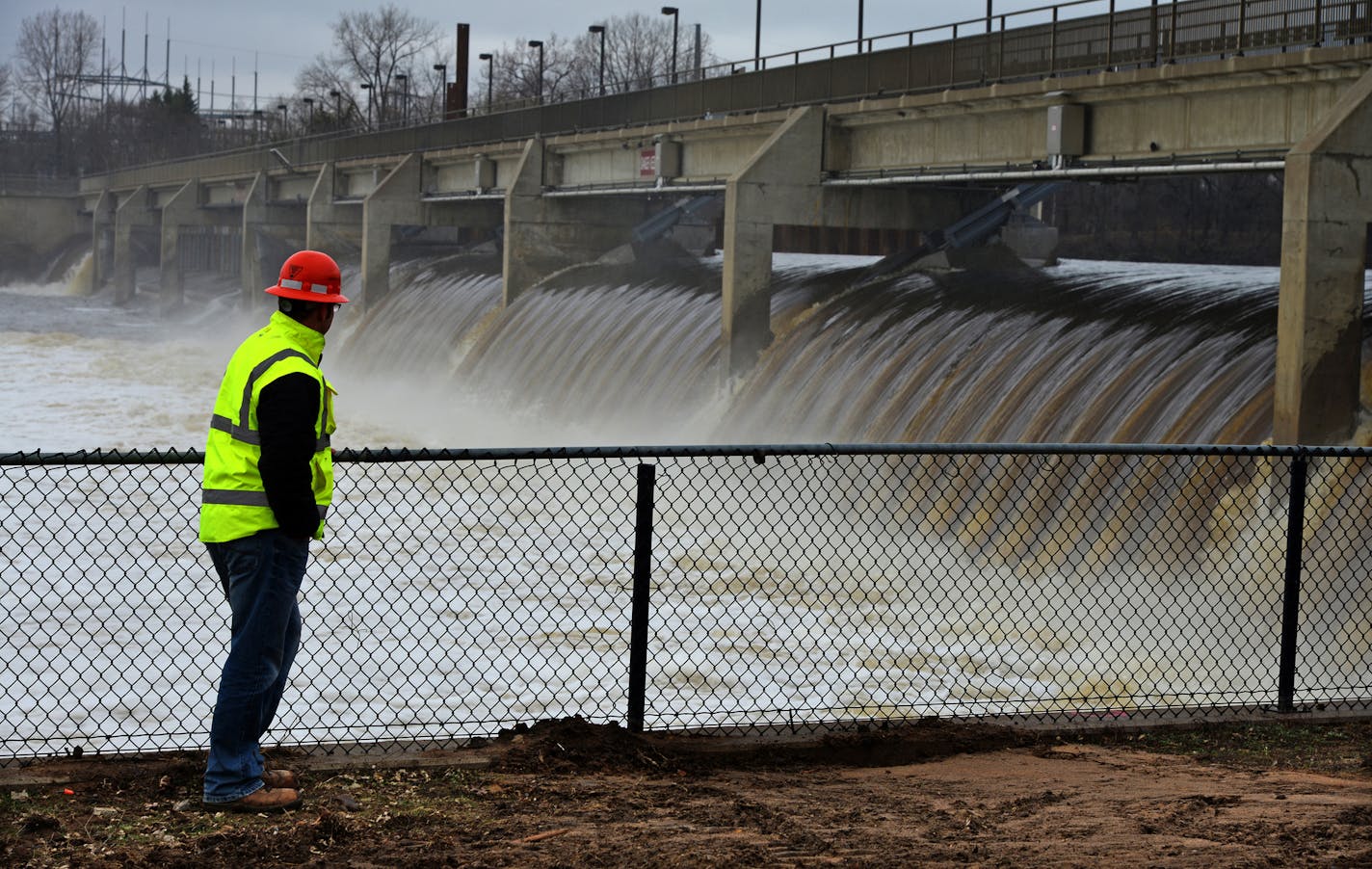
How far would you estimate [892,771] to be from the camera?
670 cm

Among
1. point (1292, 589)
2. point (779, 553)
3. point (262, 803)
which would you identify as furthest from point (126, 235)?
point (262, 803)

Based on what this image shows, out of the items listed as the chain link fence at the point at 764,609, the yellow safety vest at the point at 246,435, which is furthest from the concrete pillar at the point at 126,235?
the yellow safety vest at the point at 246,435

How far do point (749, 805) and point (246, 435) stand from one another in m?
2.16

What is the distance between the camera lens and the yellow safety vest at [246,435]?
18.3ft

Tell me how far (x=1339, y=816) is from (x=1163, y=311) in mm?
15014

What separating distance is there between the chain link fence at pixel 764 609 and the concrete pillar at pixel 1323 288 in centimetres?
59

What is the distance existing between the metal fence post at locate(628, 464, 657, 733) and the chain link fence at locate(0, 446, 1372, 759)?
90.5 inches

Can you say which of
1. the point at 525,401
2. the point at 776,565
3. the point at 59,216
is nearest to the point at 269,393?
the point at 776,565

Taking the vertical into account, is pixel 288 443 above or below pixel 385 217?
below

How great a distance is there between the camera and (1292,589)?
778cm

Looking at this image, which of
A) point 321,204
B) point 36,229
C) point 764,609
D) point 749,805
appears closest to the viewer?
point 749,805

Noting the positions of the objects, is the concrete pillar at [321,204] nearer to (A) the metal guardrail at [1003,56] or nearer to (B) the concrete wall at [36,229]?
(A) the metal guardrail at [1003,56]

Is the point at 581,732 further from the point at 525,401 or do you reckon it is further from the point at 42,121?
the point at 42,121

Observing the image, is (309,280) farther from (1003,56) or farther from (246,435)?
(1003,56)
